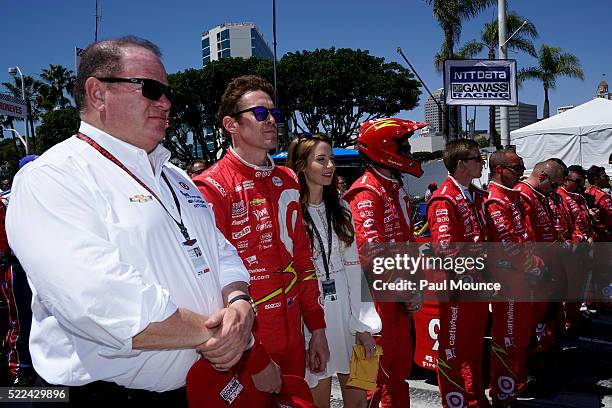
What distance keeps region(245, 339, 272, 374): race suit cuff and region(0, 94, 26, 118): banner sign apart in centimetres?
1123

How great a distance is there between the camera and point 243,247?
107 inches

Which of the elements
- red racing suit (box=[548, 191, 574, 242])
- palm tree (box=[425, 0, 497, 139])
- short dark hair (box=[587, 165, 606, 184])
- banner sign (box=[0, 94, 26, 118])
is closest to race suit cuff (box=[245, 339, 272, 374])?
red racing suit (box=[548, 191, 574, 242])

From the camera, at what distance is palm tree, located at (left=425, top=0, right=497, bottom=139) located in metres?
25.1

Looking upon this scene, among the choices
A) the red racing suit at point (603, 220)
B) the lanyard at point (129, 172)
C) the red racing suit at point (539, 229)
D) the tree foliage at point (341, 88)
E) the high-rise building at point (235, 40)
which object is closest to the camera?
the lanyard at point (129, 172)

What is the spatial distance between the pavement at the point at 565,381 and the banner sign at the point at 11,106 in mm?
9596

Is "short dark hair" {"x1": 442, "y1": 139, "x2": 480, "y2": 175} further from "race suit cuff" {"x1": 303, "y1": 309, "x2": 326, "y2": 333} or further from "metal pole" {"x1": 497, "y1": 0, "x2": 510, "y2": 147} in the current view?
"metal pole" {"x1": 497, "y1": 0, "x2": 510, "y2": 147}

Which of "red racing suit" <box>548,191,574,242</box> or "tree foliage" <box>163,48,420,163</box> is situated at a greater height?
"tree foliage" <box>163,48,420,163</box>

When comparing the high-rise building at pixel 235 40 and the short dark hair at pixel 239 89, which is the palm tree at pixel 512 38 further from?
the high-rise building at pixel 235 40

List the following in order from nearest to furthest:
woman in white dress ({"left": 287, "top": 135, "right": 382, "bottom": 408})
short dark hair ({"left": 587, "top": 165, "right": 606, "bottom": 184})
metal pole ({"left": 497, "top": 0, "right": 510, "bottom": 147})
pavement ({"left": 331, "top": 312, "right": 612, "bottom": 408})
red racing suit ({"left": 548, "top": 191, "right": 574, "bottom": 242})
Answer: woman in white dress ({"left": 287, "top": 135, "right": 382, "bottom": 408})
pavement ({"left": 331, "top": 312, "right": 612, "bottom": 408})
red racing suit ({"left": 548, "top": 191, "right": 574, "bottom": 242})
short dark hair ({"left": 587, "top": 165, "right": 606, "bottom": 184})
metal pole ({"left": 497, "top": 0, "right": 510, "bottom": 147})

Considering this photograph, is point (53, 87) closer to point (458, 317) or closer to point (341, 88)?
point (341, 88)

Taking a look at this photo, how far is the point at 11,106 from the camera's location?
1141 centimetres

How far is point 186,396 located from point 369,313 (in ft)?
5.39

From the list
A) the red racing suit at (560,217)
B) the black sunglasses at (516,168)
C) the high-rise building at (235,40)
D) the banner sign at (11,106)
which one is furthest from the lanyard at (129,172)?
the high-rise building at (235,40)

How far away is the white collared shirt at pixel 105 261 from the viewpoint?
4.80 feet
